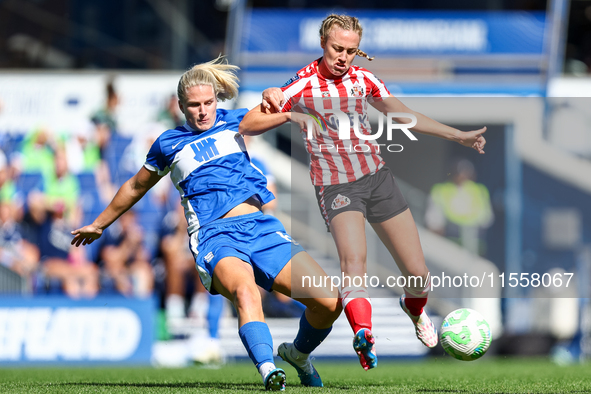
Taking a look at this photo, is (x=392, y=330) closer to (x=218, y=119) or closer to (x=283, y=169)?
(x=283, y=169)

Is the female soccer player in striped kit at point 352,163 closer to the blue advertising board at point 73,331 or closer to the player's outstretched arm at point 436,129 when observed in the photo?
the player's outstretched arm at point 436,129

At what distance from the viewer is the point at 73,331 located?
9.84 metres

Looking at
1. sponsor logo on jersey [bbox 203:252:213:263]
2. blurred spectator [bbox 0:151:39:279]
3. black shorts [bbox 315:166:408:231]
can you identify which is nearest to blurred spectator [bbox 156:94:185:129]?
blurred spectator [bbox 0:151:39:279]

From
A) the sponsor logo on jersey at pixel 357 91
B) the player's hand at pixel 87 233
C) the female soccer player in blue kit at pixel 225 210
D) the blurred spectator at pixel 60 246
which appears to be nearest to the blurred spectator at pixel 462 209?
the sponsor logo on jersey at pixel 357 91

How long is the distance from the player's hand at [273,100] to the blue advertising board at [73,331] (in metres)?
5.83

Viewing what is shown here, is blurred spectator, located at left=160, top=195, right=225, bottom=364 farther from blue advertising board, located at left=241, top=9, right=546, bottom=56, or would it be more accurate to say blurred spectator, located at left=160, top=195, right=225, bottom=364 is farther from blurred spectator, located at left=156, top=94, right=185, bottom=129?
blue advertising board, located at left=241, top=9, right=546, bottom=56

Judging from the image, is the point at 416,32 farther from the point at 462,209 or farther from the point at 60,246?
the point at 60,246

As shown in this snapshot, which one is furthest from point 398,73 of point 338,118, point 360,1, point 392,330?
point 338,118

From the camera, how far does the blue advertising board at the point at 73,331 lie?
980 centimetres

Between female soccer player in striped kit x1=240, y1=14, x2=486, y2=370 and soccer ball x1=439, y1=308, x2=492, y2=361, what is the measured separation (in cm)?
29

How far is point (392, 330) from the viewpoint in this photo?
35.8ft

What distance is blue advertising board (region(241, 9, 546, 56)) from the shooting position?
1391 cm

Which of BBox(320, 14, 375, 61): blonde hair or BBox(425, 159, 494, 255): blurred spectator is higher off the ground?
BBox(320, 14, 375, 61): blonde hair

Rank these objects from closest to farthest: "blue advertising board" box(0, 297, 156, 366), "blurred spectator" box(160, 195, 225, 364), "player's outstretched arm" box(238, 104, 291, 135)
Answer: "player's outstretched arm" box(238, 104, 291, 135)
"blue advertising board" box(0, 297, 156, 366)
"blurred spectator" box(160, 195, 225, 364)
